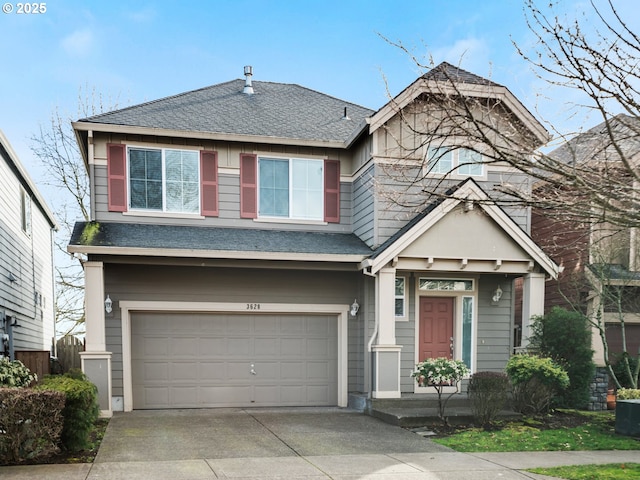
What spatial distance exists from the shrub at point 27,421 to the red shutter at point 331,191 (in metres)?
7.01

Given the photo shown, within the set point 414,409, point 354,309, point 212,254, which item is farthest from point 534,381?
point 212,254

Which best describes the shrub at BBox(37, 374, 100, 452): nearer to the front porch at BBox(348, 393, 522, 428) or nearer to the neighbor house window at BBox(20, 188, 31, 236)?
the front porch at BBox(348, 393, 522, 428)

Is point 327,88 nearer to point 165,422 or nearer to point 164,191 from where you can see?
point 164,191

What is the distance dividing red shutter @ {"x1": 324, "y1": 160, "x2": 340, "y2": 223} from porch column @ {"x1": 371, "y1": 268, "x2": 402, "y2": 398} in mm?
2125

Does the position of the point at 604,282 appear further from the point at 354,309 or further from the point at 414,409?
the point at 354,309

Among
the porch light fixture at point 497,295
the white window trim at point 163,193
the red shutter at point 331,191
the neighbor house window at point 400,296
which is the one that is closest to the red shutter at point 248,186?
the white window trim at point 163,193

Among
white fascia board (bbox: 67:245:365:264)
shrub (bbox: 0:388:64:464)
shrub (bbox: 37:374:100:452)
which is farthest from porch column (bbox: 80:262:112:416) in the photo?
shrub (bbox: 0:388:64:464)

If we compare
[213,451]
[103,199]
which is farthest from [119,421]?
[103,199]

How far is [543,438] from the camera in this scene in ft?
29.0

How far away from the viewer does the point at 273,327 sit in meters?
11.9

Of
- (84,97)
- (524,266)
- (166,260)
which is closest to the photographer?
(166,260)

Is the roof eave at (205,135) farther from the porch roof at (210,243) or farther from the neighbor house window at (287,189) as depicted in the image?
the porch roof at (210,243)

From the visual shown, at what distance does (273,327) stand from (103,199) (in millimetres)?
4371

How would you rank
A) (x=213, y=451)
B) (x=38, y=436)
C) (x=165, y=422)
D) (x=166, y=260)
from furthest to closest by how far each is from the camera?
(x=166, y=260) < (x=165, y=422) < (x=213, y=451) < (x=38, y=436)
